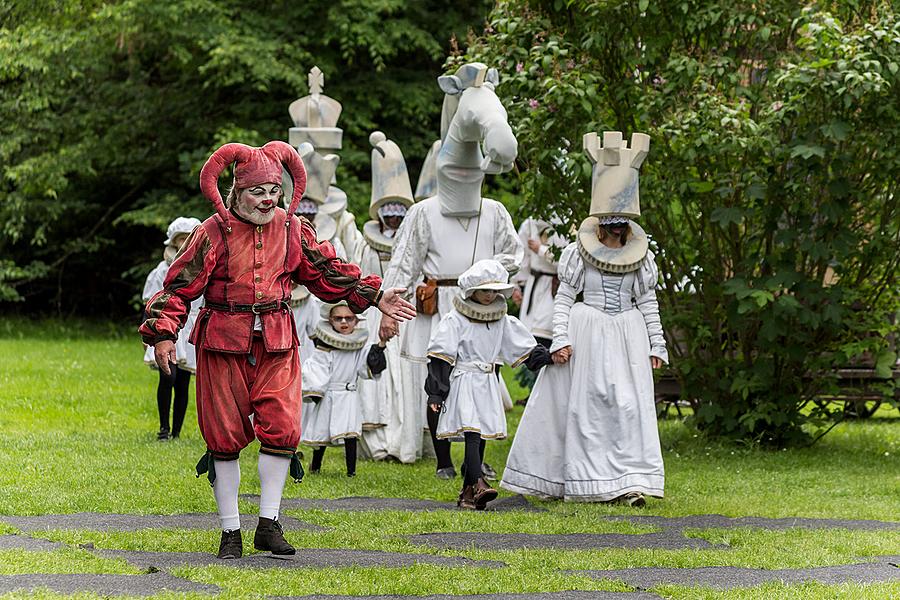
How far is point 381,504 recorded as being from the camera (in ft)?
31.8

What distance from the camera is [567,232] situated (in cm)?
1302

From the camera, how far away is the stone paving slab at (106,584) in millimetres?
6516

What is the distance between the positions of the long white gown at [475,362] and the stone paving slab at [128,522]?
5.09 ft

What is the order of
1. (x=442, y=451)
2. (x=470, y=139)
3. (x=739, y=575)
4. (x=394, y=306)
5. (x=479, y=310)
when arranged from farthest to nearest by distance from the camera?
(x=442, y=451) → (x=470, y=139) → (x=479, y=310) → (x=394, y=306) → (x=739, y=575)

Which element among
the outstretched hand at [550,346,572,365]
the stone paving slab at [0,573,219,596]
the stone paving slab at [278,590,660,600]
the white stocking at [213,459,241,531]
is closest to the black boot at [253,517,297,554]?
the white stocking at [213,459,241,531]

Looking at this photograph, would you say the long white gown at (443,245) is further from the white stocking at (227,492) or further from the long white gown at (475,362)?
the white stocking at (227,492)

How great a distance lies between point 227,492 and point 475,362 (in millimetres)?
2850

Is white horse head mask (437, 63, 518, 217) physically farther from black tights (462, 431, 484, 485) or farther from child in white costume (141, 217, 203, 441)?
child in white costume (141, 217, 203, 441)

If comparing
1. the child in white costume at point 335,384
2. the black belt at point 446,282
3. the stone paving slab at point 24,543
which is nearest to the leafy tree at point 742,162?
the black belt at point 446,282

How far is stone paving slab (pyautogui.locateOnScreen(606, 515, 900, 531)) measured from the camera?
29.7 feet

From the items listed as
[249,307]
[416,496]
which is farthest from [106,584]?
[416,496]

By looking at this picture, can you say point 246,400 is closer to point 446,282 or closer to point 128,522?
point 128,522

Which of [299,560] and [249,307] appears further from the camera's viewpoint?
[249,307]

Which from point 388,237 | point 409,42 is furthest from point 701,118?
point 409,42
